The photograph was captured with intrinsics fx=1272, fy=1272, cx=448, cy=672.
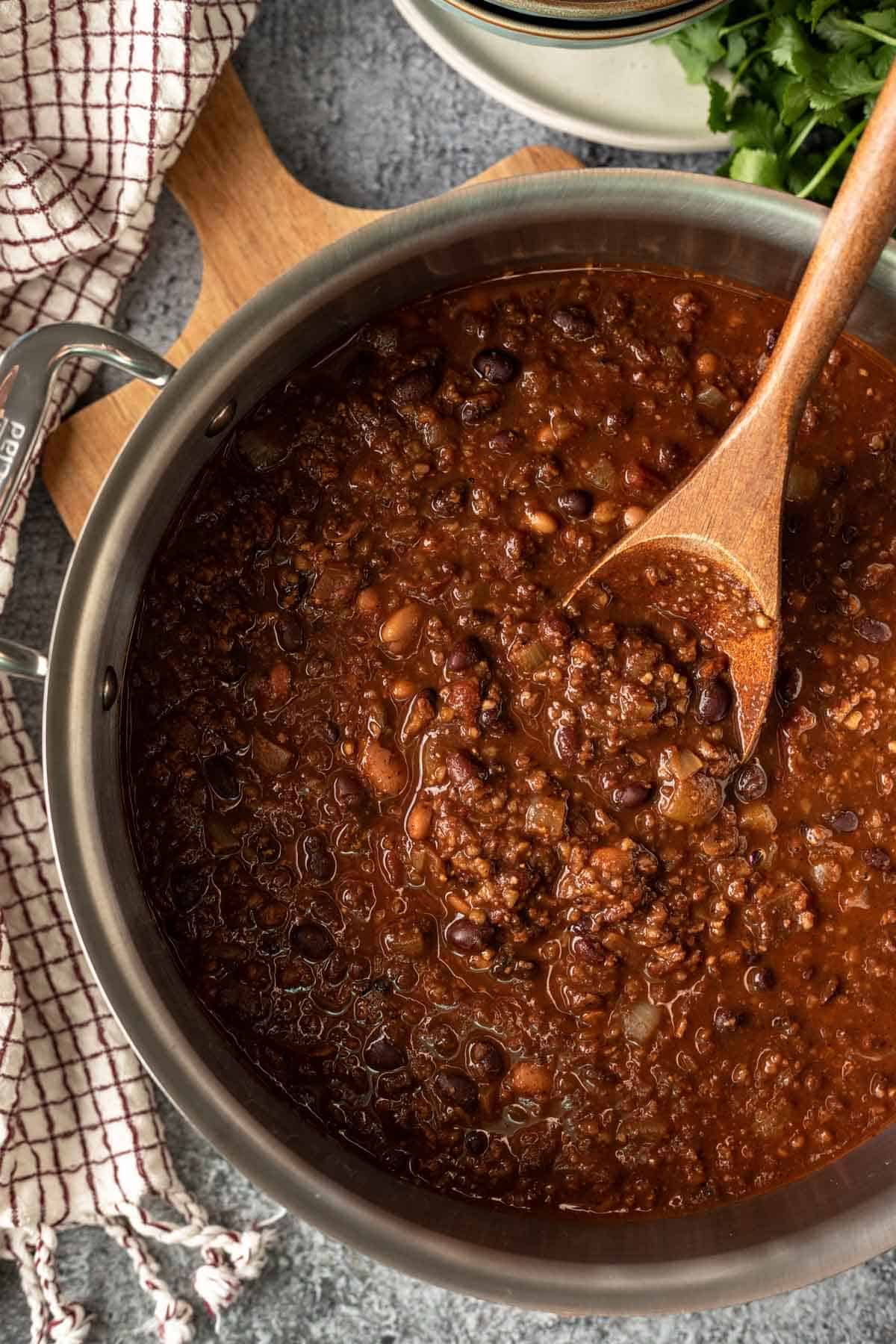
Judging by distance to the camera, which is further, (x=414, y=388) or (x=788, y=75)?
(x=788, y=75)

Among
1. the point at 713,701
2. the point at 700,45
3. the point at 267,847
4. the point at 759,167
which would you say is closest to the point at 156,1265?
the point at 267,847

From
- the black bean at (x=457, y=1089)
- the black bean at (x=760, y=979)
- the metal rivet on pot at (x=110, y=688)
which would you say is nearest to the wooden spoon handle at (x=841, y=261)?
the black bean at (x=760, y=979)

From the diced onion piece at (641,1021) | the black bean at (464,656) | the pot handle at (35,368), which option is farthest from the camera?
the diced onion piece at (641,1021)

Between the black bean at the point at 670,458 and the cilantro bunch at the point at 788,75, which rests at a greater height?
the cilantro bunch at the point at 788,75

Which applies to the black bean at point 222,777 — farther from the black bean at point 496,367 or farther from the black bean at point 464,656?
the black bean at point 496,367

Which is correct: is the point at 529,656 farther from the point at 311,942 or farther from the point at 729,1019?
the point at 729,1019

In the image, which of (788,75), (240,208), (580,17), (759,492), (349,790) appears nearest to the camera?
(759,492)

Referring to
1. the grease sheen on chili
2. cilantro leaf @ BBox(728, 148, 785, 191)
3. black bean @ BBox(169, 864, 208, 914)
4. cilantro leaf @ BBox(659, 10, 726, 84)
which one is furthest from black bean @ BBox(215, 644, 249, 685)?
cilantro leaf @ BBox(659, 10, 726, 84)

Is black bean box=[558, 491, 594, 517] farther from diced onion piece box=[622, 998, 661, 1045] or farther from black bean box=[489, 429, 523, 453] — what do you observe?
diced onion piece box=[622, 998, 661, 1045]
